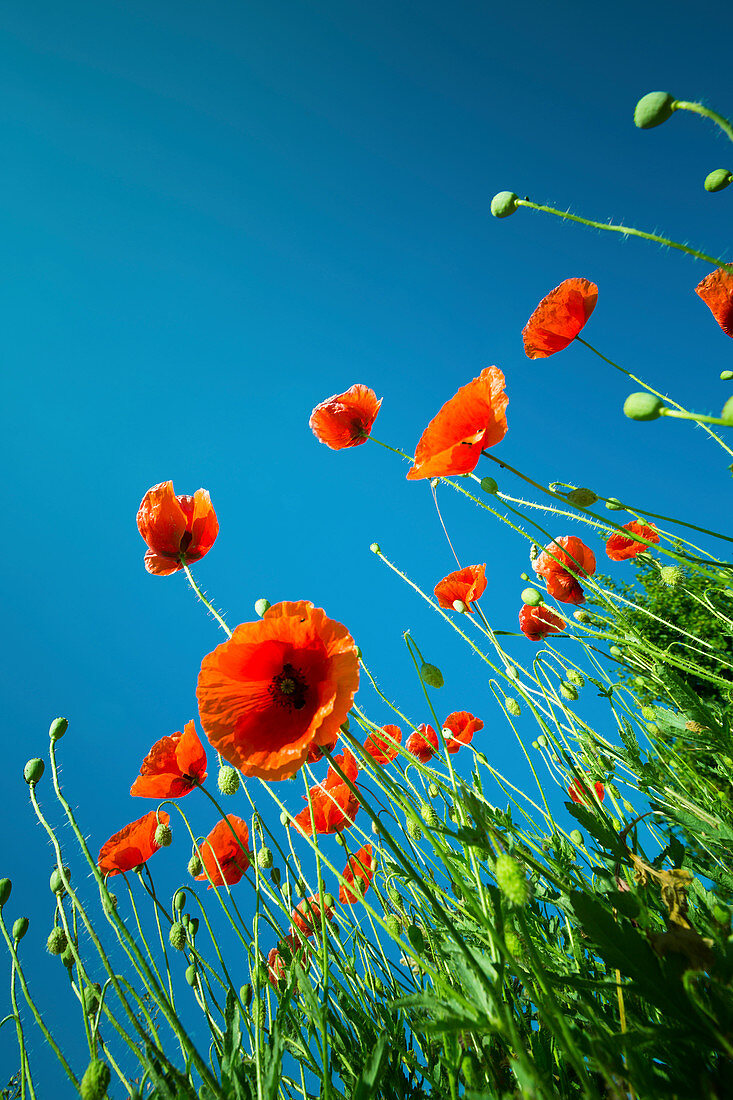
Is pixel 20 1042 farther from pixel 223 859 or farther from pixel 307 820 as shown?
pixel 223 859

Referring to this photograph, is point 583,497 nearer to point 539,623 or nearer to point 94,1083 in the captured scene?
point 539,623

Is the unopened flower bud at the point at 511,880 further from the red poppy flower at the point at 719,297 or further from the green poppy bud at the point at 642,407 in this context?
the red poppy flower at the point at 719,297

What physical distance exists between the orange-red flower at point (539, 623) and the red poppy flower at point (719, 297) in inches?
38.2

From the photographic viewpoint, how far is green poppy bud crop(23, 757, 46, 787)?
99 cm

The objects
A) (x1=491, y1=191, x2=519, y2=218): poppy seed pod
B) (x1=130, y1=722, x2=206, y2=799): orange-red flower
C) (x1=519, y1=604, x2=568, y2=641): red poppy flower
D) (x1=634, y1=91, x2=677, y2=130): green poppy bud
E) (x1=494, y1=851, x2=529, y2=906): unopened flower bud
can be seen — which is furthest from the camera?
(x1=519, y1=604, x2=568, y2=641): red poppy flower

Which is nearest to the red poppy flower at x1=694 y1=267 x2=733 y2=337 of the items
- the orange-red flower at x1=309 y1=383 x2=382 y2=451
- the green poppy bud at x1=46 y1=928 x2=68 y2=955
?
the orange-red flower at x1=309 y1=383 x2=382 y2=451

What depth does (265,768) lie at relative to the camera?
87 centimetres

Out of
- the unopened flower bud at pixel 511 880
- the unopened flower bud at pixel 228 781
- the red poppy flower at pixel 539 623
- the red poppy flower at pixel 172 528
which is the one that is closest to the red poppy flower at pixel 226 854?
the unopened flower bud at pixel 228 781

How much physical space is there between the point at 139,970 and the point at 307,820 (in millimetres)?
843

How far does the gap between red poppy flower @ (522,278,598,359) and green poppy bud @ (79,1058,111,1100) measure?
157 cm

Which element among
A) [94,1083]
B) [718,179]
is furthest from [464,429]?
[94,1083]

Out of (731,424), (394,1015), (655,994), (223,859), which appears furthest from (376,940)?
(731,424)

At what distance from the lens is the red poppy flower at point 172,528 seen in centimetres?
126

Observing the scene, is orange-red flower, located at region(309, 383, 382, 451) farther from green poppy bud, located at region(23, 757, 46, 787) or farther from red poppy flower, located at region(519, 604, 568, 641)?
green poppy bud, located at region(23, 757, 46, 787)
